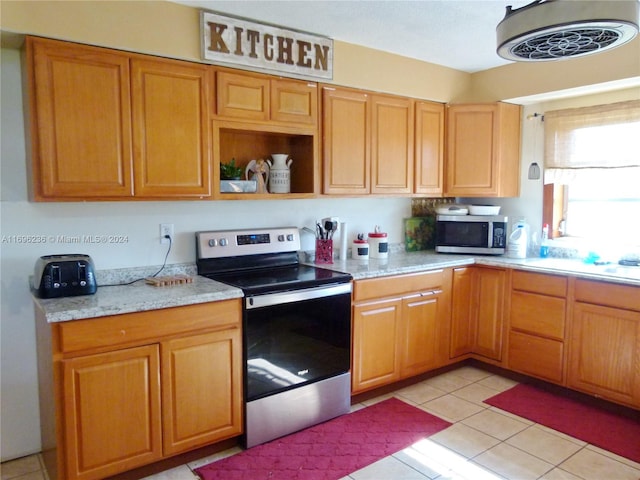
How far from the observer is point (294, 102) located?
9.59 ft

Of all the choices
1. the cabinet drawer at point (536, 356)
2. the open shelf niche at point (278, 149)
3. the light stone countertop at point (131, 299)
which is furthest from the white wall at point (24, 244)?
the cabinet drawer at point (536, 356)

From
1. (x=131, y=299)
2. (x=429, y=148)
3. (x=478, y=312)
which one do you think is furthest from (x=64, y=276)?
(x=478, y=312)

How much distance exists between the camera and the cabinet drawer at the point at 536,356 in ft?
10.6

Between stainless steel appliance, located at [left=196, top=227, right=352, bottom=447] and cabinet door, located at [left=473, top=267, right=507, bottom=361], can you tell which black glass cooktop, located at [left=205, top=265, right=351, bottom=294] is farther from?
cabinet door, located at [left=473, top=267, right=507, bottom=361]

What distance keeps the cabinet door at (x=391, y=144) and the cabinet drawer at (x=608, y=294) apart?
4.53 ft

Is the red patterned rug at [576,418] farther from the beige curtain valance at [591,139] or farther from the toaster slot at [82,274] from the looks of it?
the toaster slot at [82,274]

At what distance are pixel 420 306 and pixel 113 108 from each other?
2299 mm

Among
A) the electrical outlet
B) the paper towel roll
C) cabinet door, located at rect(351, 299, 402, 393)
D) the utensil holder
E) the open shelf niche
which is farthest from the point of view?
the paper towel roll

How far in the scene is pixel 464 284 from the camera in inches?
143

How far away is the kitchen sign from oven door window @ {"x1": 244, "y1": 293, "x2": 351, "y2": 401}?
140 centimetres

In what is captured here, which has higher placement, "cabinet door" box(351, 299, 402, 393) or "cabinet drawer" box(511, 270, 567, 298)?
"cabinet drawer" box(511, 270, 567, 298)

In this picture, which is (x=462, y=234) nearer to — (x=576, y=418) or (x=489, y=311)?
(x=489, y=311)

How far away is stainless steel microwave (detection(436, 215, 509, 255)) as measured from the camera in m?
3.71

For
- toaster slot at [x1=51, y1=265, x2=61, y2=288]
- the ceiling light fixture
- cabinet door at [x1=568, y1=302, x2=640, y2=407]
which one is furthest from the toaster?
cabinet door at [x1=568, y1=302, x2=640, y2=407]
